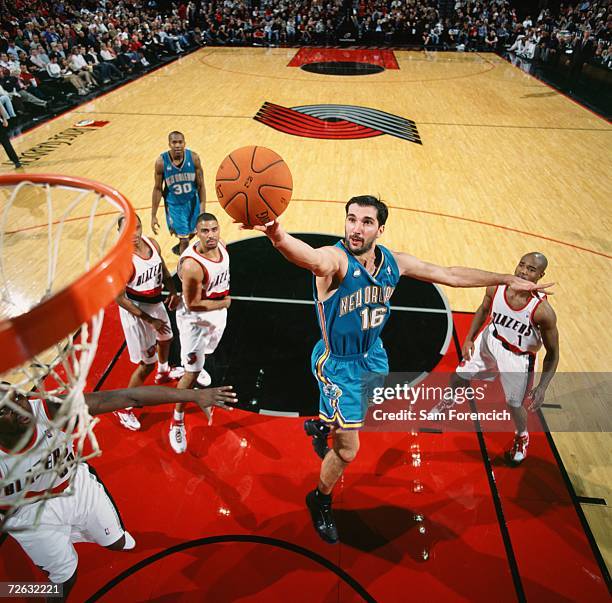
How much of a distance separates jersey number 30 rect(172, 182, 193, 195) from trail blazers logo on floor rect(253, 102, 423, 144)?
19.5ft

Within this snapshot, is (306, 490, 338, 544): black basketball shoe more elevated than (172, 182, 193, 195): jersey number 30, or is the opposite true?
(172, 182, 193, 195): jersey number 30

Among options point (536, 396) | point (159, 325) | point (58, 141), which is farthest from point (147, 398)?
point (58, 141)

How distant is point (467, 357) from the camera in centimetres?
378

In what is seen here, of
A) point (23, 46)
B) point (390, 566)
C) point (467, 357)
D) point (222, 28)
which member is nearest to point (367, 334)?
point (467, 357)

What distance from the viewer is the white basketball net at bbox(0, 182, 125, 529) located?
1934mm

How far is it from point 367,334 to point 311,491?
4.35 ft

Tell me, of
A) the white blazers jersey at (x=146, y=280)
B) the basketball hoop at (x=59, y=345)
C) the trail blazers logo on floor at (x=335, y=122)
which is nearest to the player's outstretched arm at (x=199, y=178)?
the white blazers jersey at (x=146, y=280)

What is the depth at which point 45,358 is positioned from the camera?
14.6 feet

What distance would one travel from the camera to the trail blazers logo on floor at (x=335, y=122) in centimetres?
1114

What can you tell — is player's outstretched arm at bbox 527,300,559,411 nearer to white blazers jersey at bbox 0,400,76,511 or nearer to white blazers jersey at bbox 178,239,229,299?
white blazers jersey at bbox 178,239,229,299

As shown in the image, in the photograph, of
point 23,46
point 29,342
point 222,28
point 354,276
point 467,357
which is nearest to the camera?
point 29,342

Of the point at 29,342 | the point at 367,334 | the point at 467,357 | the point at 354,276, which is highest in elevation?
the point at 29,342

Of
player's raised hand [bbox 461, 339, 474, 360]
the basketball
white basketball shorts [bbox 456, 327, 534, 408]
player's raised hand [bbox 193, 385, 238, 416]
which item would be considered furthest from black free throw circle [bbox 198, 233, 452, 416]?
the basketball

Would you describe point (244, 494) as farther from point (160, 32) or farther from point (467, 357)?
point (160, 32)
